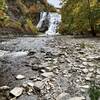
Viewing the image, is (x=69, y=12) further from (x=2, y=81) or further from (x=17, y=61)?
(x=2, y=81)

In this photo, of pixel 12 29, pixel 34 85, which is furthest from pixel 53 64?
pixel 12 29

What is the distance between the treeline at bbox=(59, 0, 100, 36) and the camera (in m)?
20.2

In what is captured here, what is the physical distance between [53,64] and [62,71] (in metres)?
0.97

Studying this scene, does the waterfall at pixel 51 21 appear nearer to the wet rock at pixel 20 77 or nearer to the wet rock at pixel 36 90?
the wet rock at pixel 20 77

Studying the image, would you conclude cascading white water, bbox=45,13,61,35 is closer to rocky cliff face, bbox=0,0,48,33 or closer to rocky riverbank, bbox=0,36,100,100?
rocky cliff face, bbox=0,0,48,33

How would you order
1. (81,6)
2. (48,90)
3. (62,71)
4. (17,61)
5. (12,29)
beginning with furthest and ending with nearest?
(12,29) → (81,6) → (17,61) → (62,71) → (48,90)

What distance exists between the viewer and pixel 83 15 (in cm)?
2097

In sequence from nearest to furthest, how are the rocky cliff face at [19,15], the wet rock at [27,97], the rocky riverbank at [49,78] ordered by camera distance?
1. the wet rock at [27,97]
2. the rocky riverbank at [49,78]
3. the rocky cliff face at [19,15]

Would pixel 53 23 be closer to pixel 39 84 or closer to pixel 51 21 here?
pixel 51 21

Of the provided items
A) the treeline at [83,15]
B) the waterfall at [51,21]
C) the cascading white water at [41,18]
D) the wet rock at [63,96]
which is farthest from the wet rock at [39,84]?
the cascading white water at [41,18]

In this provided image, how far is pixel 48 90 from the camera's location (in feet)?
19.1

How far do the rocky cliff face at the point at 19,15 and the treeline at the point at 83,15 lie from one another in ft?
20.1

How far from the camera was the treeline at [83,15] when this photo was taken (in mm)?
20203

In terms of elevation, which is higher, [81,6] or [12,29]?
[81,6]
